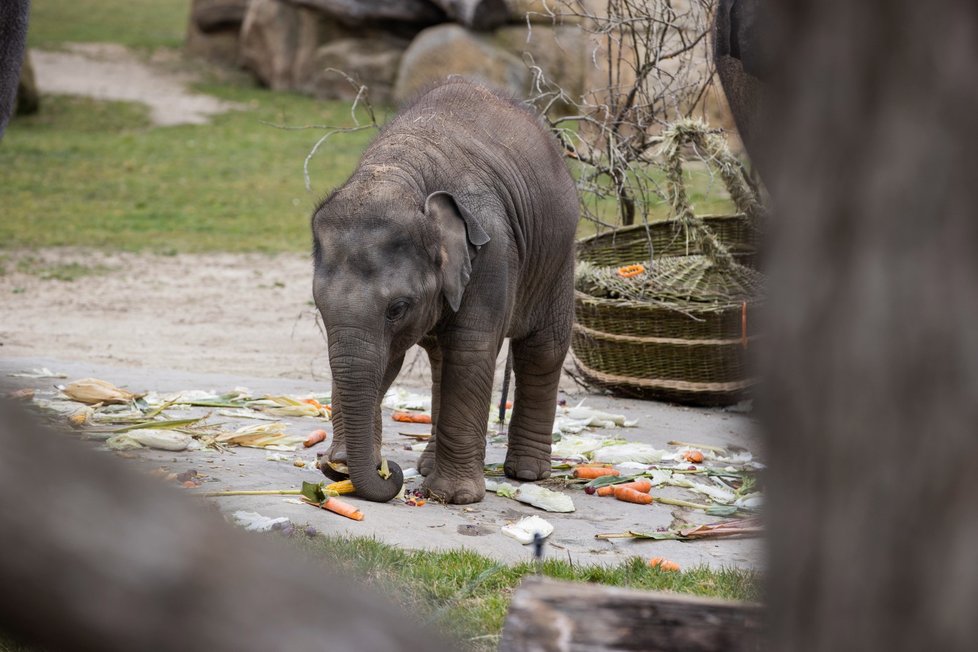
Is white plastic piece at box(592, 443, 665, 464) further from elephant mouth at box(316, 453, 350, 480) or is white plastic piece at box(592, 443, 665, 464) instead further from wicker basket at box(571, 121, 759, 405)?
elephant mouth at box(316, 453, 350, 480)

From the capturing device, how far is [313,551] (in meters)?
4.34

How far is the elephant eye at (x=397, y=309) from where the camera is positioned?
5.25 meters

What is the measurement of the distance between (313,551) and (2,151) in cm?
1629

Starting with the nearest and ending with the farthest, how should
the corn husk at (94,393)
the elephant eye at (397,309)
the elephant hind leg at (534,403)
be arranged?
1. the elephant eye at (397,309)
2. the elephant hind leg at (534,403)
3. the corn husk at (94,393)

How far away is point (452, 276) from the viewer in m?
5.42

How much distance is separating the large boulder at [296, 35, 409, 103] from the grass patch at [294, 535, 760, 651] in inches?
718

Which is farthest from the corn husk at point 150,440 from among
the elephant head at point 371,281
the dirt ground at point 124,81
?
the dirt ground at point 124,81

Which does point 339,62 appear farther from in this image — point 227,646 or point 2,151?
point 227,646

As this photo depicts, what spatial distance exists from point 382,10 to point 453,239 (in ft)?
59.1

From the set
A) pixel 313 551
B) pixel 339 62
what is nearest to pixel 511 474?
pixel 313 551

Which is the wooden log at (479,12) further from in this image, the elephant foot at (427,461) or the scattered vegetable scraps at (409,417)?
the elephant foot at (427,461)

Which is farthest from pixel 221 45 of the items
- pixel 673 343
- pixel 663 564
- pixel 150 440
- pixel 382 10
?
pixel 663 564

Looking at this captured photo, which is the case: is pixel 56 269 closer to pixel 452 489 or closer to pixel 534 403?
pixel 534 403

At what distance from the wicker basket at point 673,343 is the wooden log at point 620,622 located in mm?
5797
